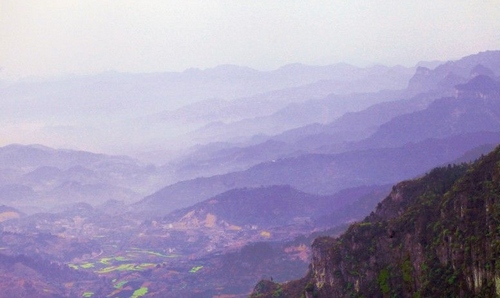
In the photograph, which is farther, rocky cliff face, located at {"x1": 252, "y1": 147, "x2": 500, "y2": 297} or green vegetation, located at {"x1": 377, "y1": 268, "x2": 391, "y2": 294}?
green vegetation, located at {"x1": 377, "y1": 268, "x2": 391, "y2": 294}

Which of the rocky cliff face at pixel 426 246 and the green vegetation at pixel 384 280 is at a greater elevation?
the rocky cliff face at pixel 426 246

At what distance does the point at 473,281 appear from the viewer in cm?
5691

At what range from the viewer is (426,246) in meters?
66.8

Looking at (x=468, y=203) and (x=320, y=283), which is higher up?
(x=468, y=203)

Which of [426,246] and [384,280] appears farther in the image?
[384,280]

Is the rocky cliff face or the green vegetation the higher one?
the rocky cliff face

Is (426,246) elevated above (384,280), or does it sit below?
above

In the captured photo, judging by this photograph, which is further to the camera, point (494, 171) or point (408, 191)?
point (408, 191)

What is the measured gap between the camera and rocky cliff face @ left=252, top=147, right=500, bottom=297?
2274 inches

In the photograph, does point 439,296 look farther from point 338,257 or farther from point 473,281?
point 338,257

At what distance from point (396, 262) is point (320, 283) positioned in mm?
15972

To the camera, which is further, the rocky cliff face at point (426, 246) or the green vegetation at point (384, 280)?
the green vegetation at point (384, 280)

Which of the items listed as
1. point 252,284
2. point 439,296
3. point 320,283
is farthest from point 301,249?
point 439,296

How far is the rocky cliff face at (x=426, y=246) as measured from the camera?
189 ft
